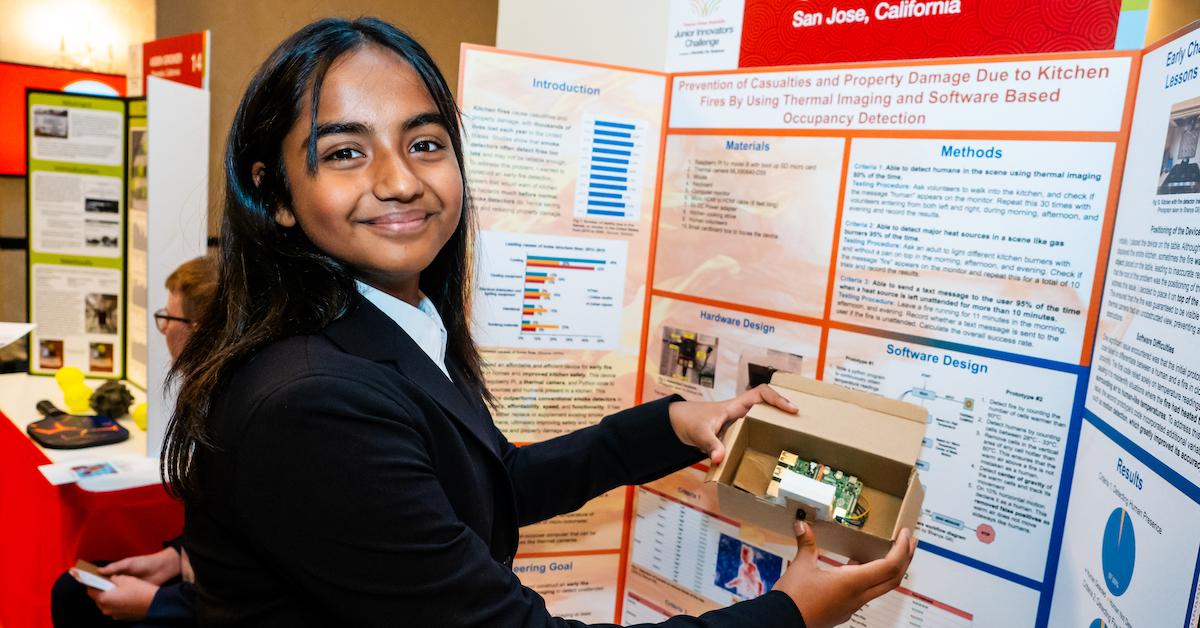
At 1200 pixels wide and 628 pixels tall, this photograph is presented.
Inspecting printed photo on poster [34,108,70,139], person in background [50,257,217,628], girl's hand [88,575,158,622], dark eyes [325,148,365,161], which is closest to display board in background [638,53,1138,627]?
dark eyes [325,148,365,161]

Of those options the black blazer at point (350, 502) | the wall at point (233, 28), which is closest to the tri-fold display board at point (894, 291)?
the black blazer at point (350, 502)

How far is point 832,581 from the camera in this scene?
3.93ft

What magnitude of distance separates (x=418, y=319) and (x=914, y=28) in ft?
4.57

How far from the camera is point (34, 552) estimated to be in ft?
8.55

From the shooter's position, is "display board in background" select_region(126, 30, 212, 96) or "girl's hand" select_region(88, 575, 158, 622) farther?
"display board in background" select_region(126, 30, 212, 96)

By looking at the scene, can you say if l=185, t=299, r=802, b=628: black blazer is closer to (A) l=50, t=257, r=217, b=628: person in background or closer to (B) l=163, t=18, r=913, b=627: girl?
(B) l=163, t=18, r=913, b=627: girl

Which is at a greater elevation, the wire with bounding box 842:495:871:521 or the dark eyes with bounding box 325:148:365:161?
the dark eyes with bounding box 325:148:365:161

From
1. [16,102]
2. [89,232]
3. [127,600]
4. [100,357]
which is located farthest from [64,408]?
[16,102]

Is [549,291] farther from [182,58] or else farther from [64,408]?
[182,58]

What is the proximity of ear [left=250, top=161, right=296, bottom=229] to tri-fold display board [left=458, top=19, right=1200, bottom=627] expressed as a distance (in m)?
1.00

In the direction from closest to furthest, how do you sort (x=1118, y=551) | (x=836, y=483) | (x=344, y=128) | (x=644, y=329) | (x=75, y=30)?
(x=344, y=128)
(x=1118, y=551)
(x=836, y=483)
(x=644, y=329)
(x=75, y=30)

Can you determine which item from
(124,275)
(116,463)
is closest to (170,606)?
(116,463)

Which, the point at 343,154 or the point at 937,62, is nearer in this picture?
the point at 343,154

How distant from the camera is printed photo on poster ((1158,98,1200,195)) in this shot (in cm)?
122
